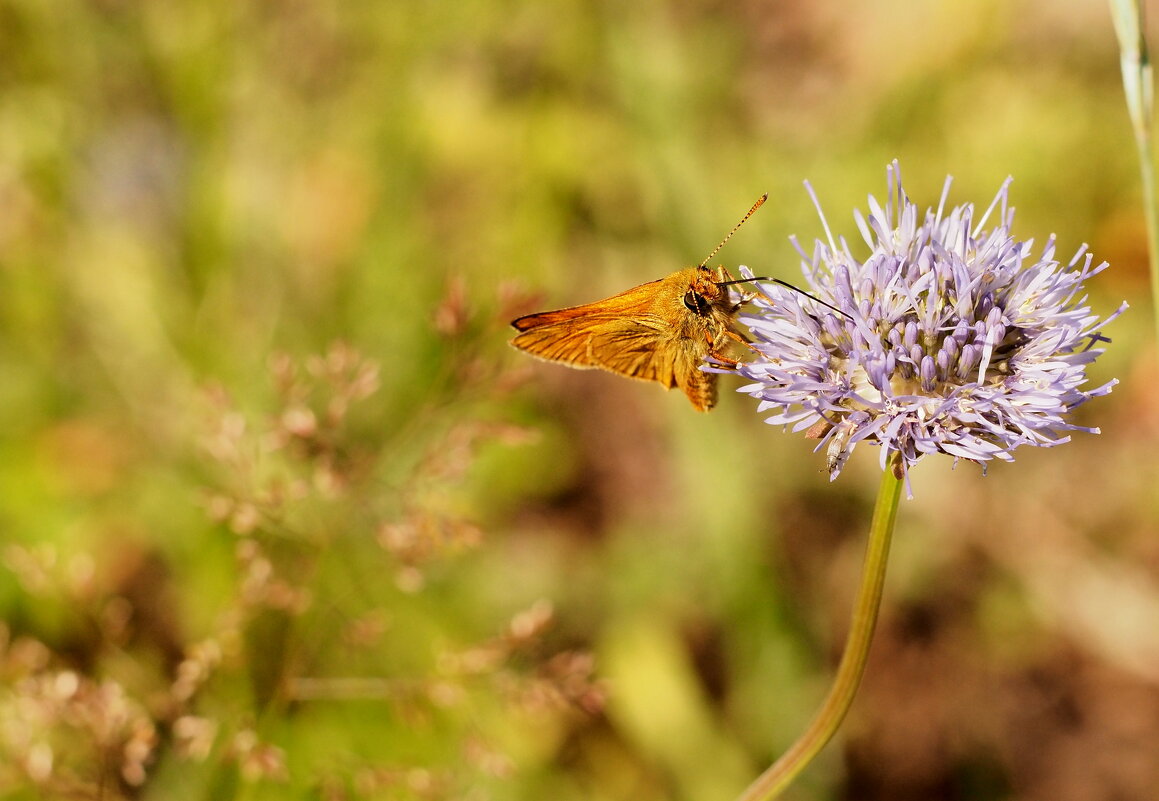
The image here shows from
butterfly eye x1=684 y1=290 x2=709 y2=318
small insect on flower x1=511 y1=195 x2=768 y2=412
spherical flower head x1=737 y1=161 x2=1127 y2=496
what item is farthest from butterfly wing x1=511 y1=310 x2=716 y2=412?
spherical flower head x1=737 y1=161 x2=1127 y2=496

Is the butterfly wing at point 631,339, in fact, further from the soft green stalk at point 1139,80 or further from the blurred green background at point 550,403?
the soft green stalk at point 1139,80

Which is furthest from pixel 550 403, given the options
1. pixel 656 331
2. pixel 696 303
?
pixel 696 303

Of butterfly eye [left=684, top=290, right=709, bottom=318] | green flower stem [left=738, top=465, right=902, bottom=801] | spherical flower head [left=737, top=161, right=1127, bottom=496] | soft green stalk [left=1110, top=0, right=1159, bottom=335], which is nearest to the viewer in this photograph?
green flower stem [left=738, top=465, right=902, bottom=801]

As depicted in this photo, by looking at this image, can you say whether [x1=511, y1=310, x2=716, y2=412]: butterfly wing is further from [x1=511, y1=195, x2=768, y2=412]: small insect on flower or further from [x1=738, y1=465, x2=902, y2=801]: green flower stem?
[x1=738, y1=465, x2=902, y2=801]: green flower stem

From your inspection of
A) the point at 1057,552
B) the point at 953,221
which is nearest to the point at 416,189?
the point at 953,221

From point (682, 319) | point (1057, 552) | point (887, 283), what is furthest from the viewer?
point (1057, 552)

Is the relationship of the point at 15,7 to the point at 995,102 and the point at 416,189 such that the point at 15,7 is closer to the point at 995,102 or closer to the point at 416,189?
the point at 416,189
